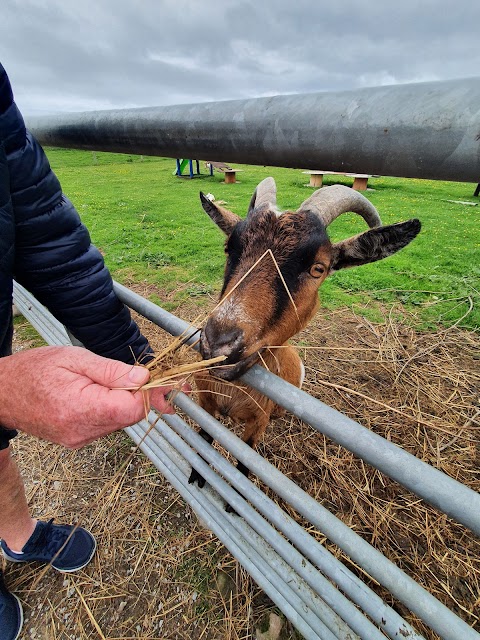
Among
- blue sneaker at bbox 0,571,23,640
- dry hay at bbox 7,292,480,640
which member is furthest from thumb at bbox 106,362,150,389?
blue sneaker at bbox 0,571,23,640

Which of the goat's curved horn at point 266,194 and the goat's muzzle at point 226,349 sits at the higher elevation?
A: the goat's curved horn at point 266,194

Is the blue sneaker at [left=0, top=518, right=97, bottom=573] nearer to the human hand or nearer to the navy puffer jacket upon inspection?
the navy puffer jacket

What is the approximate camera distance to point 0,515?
1.98m

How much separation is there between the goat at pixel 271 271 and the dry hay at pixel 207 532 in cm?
40

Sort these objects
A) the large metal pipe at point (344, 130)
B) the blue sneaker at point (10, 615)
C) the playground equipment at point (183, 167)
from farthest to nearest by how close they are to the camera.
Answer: the playground equipment at point (183, 167) → the blue sneaker at point (10, 615) → the large metal pipe at point (344, 130)

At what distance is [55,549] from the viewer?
2.11 m

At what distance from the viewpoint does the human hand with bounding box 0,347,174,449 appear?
957mm

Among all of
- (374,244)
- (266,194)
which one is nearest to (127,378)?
(374,244)

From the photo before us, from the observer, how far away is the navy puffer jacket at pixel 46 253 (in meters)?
1.28

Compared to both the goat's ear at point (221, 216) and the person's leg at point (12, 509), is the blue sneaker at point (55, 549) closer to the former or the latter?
the person's leg at point (12, 509)

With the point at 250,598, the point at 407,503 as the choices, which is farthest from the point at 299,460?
the point at 250,598

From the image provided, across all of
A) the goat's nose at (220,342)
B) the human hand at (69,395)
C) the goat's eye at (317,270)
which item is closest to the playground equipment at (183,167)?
the goat's eye at (317,270)

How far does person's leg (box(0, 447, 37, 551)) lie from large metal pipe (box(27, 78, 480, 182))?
1.92 meters

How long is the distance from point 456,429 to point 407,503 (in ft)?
3.38
